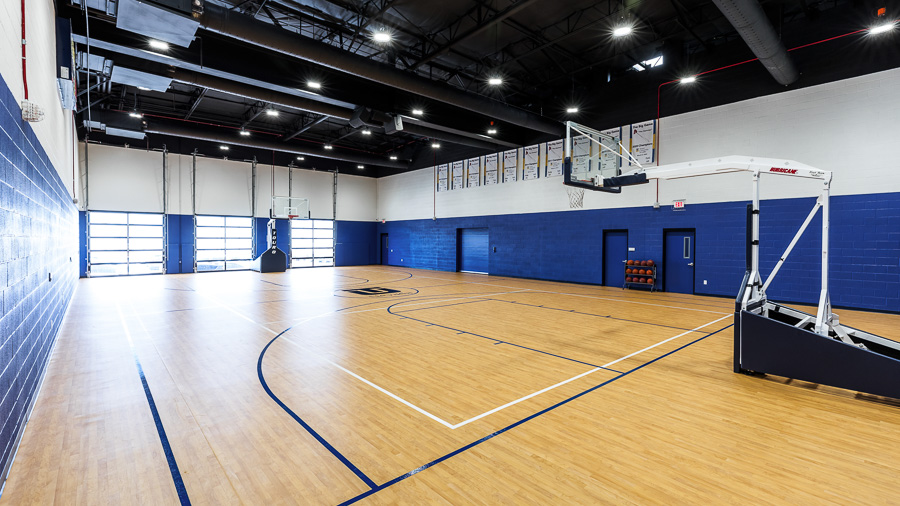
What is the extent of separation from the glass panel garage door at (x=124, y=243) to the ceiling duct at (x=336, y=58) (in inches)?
549

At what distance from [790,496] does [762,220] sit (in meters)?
10.3

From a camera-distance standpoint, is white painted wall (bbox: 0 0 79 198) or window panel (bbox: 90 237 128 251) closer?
white painted wall (bbox: 0 0 79 198)

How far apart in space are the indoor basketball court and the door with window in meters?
0.07

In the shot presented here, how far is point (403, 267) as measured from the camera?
2314 centimetres

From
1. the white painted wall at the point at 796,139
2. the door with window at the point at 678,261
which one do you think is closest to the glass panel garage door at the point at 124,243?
the white painted wall at the point at 796,139

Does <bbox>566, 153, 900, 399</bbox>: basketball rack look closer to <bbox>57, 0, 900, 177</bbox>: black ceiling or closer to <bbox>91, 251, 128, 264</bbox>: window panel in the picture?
<bbox>57, 0, 900, 177</bbox>: black ceiling

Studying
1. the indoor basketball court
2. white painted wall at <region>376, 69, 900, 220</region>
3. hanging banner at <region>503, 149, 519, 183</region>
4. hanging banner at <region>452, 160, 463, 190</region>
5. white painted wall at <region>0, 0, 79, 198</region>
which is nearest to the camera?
the indoor basketball court

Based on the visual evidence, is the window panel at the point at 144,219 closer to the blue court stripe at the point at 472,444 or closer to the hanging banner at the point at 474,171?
the hanging banner at the point at 474,171

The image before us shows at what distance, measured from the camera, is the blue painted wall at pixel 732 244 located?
9.23 meters

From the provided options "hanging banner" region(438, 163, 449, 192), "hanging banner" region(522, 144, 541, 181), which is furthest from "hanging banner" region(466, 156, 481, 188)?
"hanging banner" region(522, 144, 541, 181)

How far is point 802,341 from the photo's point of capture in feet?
14.7

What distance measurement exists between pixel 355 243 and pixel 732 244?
61.4ft

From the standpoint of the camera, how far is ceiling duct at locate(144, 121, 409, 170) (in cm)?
1491

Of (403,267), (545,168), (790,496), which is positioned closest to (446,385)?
(790,496)
